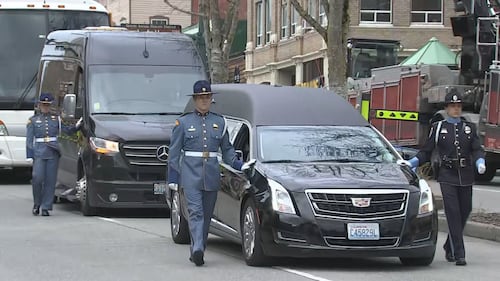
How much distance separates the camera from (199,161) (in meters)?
9.95

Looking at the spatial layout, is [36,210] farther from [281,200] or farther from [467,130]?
[467,130]

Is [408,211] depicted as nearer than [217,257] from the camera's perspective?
Yes

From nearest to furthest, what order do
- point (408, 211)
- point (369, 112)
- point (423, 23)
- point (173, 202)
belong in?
point (408, 211), point (173, 202), point (369, 112), point (423, 23)

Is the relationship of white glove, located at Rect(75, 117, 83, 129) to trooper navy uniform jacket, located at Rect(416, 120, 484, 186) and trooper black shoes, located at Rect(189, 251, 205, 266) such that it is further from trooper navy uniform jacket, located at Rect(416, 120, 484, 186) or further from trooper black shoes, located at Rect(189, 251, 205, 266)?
trooper navy uniform jacket, located at Rect(416, 120, 484, 186)

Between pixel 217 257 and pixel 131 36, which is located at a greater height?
pixel 131 36

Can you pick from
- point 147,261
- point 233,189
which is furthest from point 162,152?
point 147,261

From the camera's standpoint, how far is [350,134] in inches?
426

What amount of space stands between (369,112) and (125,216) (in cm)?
1263

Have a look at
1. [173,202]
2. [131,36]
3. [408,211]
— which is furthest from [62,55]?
[408,211]

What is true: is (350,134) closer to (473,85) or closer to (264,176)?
(264,176)

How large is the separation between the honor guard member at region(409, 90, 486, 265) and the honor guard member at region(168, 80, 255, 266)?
83.0 inches

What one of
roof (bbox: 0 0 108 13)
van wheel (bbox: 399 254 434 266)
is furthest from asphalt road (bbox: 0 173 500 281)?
roof (bbox: 0 0 108 13)

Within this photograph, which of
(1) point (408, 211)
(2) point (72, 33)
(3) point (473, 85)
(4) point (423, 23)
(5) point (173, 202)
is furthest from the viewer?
(4) point (423, 23)

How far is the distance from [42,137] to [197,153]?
19.8ft
